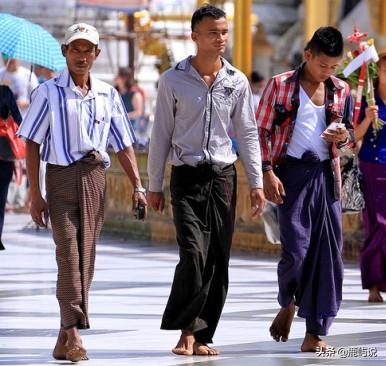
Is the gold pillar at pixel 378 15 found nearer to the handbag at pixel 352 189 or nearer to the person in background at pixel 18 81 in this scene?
the person in background at pixel 18 81

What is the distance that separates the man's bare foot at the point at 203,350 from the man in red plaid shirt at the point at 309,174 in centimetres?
49

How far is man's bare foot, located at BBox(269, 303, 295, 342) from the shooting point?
29.8 feet

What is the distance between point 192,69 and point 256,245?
20.7 feet

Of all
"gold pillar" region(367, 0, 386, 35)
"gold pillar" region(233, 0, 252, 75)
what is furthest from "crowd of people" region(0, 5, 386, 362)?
"gold pillar" region(233, 0, 252, 75)

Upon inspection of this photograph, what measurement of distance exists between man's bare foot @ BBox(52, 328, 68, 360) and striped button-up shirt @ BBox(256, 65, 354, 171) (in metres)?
1.38

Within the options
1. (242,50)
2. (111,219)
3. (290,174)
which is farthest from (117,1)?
(290,174)

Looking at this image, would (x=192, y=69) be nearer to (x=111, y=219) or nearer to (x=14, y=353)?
(x=14, y=353)

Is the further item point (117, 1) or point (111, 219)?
point (117, 1)

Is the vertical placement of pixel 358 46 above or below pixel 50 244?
above

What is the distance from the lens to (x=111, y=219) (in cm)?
1734

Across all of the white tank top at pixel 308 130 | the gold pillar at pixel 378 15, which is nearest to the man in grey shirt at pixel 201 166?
the white tank top at pixel 308 130

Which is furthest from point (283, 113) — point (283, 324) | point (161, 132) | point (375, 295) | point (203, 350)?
point (375, 295)

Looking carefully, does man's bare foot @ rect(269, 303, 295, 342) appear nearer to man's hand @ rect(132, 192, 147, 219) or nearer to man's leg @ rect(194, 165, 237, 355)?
man's leg @ rect(194, 165, 237, 355)

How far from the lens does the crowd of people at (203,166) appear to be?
8.56m
